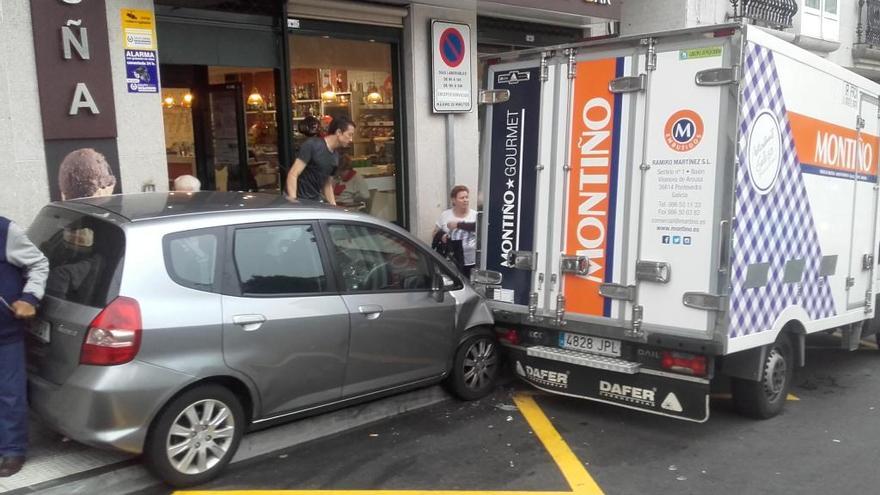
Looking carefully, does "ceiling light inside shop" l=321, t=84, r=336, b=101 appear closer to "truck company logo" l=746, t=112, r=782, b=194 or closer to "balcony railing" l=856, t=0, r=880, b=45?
"truck company logo" l=746, t=112, r=782, b=194

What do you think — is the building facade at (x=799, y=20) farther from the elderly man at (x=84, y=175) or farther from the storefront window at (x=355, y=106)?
the elderly man at (x=84, y=175)

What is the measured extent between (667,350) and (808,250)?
61.1 inches

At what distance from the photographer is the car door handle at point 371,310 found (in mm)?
5227

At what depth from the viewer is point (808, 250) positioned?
5.92 m

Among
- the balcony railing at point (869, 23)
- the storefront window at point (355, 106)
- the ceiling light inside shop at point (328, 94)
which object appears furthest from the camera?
the balcony railing at point (869, 23)

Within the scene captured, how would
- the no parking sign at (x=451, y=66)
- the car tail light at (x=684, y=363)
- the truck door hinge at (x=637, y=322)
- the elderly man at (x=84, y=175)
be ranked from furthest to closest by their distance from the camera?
the no parking sign at (x=451, y=66), the elderly man at (x=84, y=175), the truck door hinge at (x=637, y=322), the car tail light at (x=684, y=363)

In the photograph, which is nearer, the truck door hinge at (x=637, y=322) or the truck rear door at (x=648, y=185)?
the truck rear door at (x=648, y=185)

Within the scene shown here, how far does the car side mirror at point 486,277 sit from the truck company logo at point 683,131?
1.67 m

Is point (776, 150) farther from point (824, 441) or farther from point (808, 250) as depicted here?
point (824, 441)

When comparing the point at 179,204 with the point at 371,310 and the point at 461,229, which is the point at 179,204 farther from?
the point at 461,229

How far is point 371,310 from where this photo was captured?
207 inches

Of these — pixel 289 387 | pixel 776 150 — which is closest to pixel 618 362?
pixel 776 150

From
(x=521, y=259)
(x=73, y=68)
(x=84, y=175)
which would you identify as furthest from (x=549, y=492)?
(x=73, y=68)

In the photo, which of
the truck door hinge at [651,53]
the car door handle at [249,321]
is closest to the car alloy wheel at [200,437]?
the car door handle at [249,321]
